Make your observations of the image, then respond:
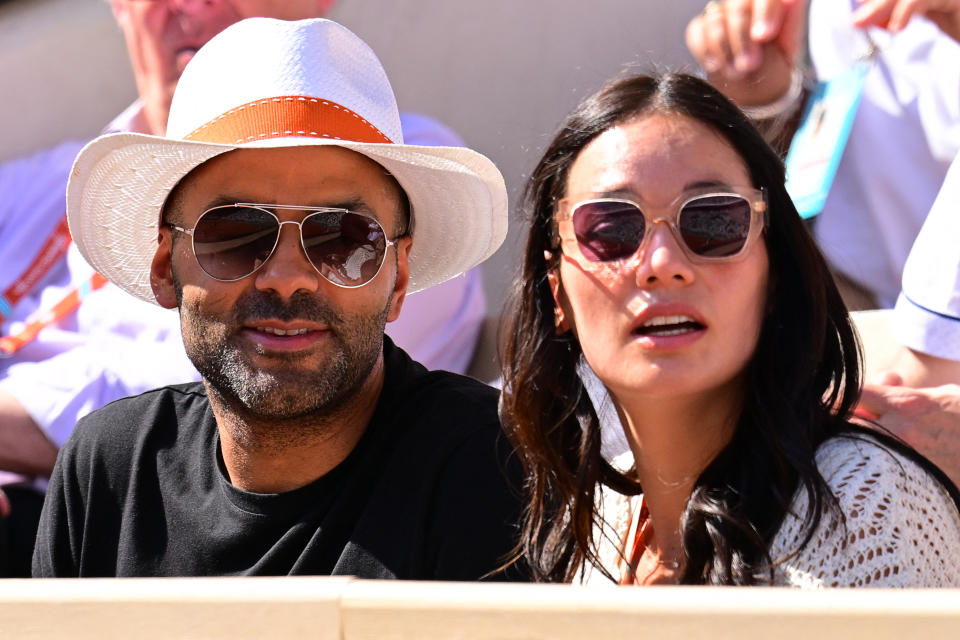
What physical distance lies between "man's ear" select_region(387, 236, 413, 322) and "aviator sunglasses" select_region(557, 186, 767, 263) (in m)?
0.46

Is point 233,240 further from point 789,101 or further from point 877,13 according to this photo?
point 789,101

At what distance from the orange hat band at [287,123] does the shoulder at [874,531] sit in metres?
0.80

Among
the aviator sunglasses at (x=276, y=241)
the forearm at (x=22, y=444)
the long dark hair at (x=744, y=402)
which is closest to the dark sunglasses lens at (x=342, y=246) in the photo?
the aviator sunglasses at (x=276, y=241)

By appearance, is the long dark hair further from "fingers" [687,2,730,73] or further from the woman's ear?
"fingers" [687,2,730,73]

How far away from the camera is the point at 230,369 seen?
1672 mm

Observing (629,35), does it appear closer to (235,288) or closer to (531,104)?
(531,104)

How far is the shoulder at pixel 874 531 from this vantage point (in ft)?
4.09

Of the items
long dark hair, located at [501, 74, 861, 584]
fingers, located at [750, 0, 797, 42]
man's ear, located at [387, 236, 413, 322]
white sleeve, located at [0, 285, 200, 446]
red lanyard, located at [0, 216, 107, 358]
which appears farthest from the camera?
red lanyard, located at [0, 216, 107, 358]

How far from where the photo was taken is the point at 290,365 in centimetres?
165

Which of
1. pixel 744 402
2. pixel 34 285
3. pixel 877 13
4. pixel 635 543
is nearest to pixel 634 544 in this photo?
pixel 635 543

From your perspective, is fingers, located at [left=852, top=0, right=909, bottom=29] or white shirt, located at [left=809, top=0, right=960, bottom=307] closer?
fingers, located at [left=852, top=0, right=909, bottom=29]

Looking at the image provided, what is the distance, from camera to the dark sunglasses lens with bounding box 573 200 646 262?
1.36m

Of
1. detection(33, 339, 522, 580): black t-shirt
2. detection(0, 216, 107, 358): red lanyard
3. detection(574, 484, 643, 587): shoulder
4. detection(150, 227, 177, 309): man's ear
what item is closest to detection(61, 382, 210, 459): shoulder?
detection(33, 339, 522, 580): black t-shirt

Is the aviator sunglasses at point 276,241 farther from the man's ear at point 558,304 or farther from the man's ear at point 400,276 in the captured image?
→ the man's ear at point 558,304
